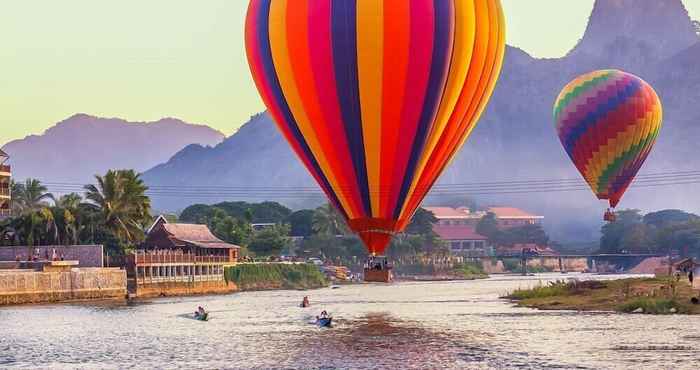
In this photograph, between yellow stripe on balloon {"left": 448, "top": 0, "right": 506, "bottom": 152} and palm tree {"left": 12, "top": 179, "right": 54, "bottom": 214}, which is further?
palm tree {"left": 12, "top": 179, "right": 54, "bottom": 214}

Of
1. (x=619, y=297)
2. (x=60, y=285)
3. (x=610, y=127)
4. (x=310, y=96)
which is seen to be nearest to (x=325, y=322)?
(x=310, y=96)

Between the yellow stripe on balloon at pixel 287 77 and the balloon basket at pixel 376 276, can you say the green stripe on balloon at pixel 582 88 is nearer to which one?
the yellow stripe on balloon at pixel 287 77

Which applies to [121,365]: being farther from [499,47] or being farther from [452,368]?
[499,47]

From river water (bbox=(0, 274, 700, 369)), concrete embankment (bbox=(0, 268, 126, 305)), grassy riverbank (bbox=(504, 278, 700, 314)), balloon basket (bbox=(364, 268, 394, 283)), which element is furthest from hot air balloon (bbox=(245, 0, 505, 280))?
concrete embankment (bbox=(0, 268, 126, 305))

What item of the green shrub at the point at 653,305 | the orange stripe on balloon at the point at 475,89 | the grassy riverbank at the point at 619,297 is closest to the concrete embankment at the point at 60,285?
the grassy riverbank at the point at 619,297

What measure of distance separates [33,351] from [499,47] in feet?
Answer: 125

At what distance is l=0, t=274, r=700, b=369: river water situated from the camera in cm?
6994

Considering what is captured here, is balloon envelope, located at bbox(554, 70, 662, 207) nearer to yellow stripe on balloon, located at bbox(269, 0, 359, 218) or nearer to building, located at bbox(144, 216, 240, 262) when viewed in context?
yellow stripe on balloon, located at bbox(269, 0, 359, 218)

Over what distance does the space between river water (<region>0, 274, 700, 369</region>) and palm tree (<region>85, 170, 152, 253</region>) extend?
3573 cm

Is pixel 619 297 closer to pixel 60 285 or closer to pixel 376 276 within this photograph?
pixel 376 276

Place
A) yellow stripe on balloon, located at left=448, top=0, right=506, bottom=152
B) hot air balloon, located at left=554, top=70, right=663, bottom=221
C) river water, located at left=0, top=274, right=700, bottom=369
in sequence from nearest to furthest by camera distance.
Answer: river water, located at left=0, top=274, right=700, bottom=369
yellow stripe on balloon, located at left=448, top=0, right=506, bottom=152
hot air balloon, located at left=554, top=70, right=663, bottom=221

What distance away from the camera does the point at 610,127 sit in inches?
5320

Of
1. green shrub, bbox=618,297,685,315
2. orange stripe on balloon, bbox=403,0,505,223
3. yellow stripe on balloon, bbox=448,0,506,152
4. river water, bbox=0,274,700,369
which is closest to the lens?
river water, bbox=0,274,700,369

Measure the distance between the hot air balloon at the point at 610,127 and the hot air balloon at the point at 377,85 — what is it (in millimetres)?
58827
